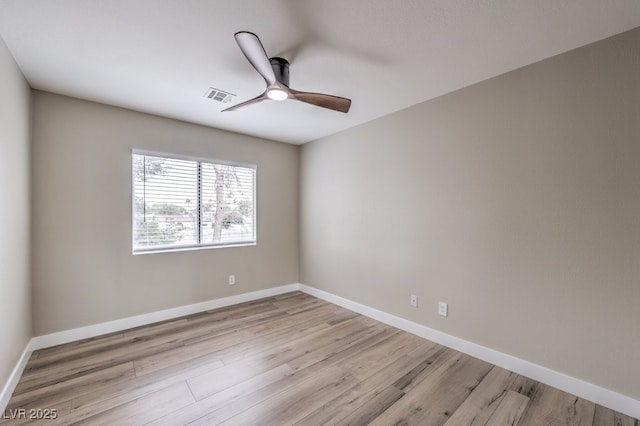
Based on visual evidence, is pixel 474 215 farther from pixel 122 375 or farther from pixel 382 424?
pixel 122 375

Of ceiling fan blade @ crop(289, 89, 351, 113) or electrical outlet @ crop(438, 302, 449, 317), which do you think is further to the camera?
electrical outlet @ crop(438, 302, 449, 317)

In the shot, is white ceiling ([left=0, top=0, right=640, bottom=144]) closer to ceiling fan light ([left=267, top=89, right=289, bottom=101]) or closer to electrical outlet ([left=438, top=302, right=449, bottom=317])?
ceiling fan light ([left=267, top=89, right=289, bottom=101])

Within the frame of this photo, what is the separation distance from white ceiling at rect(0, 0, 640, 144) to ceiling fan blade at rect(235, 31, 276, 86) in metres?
0.22

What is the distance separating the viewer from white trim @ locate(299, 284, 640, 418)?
1751 mm

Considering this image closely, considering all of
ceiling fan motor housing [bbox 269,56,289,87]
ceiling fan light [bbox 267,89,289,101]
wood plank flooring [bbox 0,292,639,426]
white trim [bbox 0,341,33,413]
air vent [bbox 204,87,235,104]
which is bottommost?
wood plank flooring [bbox 0,292,639,426]

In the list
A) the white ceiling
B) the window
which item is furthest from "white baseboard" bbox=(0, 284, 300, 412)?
the white ceiling

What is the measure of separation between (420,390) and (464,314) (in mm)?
868

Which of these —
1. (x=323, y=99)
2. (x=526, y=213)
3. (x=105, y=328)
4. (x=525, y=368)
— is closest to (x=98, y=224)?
(x=105, y=328)

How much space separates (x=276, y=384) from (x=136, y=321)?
1.96 meters

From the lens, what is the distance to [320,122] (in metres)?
3.39

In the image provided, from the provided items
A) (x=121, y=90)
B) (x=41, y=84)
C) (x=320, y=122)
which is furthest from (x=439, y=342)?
(x=41, y=84)

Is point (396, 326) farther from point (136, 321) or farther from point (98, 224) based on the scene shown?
point (98, 224)

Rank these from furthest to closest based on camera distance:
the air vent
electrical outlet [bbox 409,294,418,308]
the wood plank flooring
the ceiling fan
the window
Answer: the window → electrical outlet [bbox 409,294,418,308] → the air vent → the wood plank flooring → the ceiling fan

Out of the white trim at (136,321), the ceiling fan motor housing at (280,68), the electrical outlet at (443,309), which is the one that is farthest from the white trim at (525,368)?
the ceiling fan motor housing at (280,68)
